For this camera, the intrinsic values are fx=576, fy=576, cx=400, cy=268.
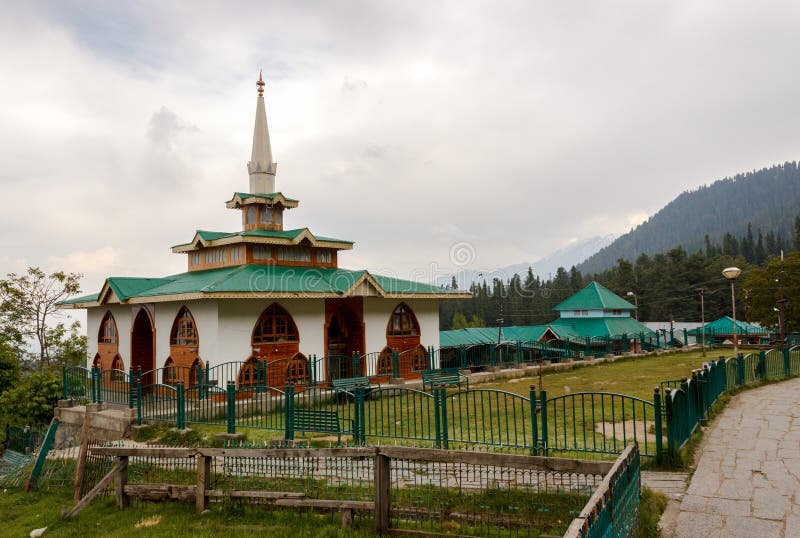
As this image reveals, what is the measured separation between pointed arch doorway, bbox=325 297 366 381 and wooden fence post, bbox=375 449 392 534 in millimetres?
13861

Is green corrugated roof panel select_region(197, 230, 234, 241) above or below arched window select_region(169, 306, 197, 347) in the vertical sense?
above

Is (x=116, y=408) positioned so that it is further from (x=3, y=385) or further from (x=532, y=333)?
(x=532, y=333)

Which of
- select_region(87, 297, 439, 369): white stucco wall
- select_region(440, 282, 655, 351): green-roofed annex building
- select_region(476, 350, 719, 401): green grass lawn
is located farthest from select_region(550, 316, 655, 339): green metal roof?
select_region(87, 297, 439, 369): white stucco wall

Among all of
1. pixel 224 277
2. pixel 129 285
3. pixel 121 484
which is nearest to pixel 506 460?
pixel 121 484

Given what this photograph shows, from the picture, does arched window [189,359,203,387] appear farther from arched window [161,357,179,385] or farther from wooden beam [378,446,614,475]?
wooden beam [378,446,614,475]

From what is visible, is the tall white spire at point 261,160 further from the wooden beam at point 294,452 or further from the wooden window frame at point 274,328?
the wooden beam at point 294,452

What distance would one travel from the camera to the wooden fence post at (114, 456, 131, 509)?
29.3 ft

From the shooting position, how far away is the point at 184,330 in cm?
1997

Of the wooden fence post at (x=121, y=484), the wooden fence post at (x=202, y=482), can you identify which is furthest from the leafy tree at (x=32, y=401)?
the wooden fence post at (x=202, y=482)

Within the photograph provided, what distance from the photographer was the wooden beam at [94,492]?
29.2 feet

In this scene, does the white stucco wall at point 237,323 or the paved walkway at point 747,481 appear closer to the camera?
the paved walkway at point 747,481

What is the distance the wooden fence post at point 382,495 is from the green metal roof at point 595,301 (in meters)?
38.0

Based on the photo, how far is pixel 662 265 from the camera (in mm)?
80375

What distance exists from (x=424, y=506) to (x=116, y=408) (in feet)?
39.4
